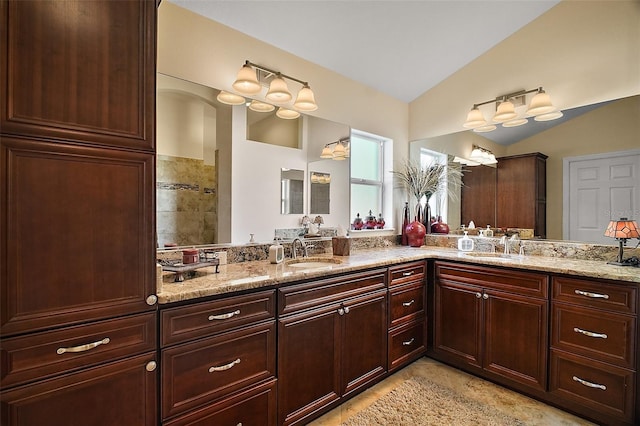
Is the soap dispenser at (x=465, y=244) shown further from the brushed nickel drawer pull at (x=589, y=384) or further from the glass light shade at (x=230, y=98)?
the glass light shade at (x=230, y=98)

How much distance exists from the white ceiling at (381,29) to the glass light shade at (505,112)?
2.05ft

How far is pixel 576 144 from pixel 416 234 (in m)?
1.54

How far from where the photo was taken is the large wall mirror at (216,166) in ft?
6.37

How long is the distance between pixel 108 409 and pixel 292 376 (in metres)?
0.89

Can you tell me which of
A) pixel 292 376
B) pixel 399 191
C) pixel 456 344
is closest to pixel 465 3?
pixel 399 191

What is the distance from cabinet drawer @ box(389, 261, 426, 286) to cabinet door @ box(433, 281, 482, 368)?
211 millimetres

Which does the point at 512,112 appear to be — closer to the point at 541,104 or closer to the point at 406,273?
the point at 541,104

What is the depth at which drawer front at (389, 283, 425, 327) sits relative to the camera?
244 cm

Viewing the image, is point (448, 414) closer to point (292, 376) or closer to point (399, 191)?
point (292, 376)

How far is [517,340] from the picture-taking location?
88.8 inches

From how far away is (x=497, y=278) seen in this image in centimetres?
236

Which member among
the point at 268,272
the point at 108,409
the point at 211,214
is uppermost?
the point at 211,214

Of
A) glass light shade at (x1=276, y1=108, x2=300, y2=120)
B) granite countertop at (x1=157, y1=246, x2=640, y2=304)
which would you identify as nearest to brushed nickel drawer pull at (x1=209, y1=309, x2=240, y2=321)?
granite countertop at (x1=157, y1=246, x2=640, y2=304)

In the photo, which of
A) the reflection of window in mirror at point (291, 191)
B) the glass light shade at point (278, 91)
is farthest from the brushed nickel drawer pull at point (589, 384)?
the glass light shade at point (278, 91)
